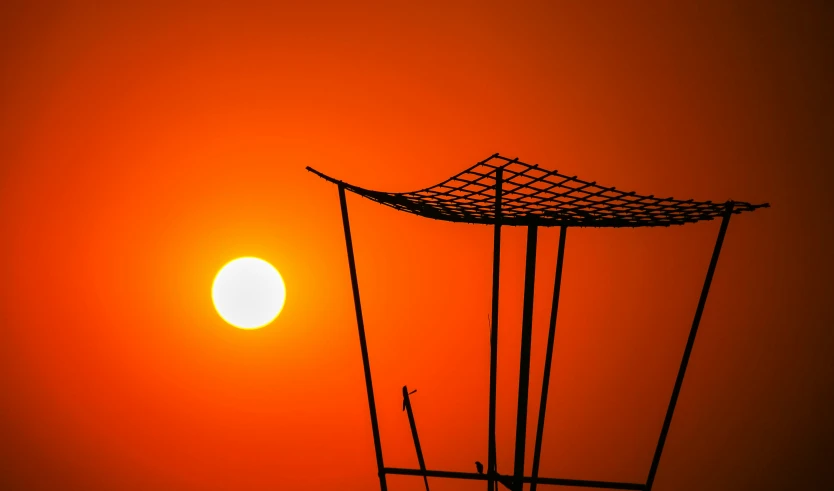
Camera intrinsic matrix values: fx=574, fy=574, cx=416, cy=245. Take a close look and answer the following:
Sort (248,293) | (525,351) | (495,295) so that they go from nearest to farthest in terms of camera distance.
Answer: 1. (495,295)
2. (525,351)
3. (248,293)

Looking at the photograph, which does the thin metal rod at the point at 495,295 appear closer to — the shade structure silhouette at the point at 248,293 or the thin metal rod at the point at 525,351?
the thin metal rod at the point at 525,351

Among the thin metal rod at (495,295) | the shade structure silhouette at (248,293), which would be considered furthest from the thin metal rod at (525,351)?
the shade structure silhouette at (248,293)

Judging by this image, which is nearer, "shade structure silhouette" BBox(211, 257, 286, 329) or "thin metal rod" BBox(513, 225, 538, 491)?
"thin metal rod" BBox(513, 225, 538, 491)

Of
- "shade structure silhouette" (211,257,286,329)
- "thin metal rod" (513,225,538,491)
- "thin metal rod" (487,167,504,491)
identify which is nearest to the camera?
"thin metal rod" (487,167,504,491)

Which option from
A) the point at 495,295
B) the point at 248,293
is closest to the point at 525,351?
the point at 495,295

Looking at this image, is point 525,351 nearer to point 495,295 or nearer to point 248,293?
point 495,295

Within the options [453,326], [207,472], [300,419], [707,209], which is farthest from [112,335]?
[707,209]

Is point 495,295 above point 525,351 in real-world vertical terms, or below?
above

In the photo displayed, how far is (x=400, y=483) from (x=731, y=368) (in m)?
2.25

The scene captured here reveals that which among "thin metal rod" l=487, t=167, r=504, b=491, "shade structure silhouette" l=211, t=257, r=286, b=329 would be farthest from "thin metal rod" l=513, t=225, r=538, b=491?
"shade structure silhouette" l=211, t=257, r=286, b=329

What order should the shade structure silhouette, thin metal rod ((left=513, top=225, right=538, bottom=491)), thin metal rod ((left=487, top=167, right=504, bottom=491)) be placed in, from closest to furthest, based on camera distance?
1. thin metal rod ((left=487, top=167, right=504, bottom=491))
2. thin metal rod ((left=513, top=225, right=538, bottom=491))
3. the shade structure silhouette

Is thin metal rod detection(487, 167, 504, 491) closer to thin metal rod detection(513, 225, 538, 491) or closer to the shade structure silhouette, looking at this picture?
thin metal rod detection(513, 225, 538, 491)

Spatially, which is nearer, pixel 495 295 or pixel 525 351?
Result: pixel 495 295

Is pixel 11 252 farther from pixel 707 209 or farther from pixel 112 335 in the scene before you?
pixel 707 209
